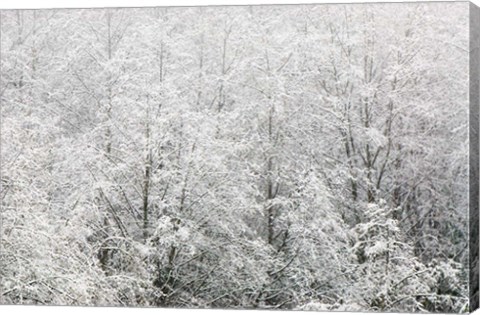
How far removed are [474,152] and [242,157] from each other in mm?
2208

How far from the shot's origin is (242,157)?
12836mm

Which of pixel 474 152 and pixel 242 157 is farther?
pixel 242 157

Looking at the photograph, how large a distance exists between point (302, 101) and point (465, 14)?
5.75 ft

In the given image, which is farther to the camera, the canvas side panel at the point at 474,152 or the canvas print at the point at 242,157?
the canvas print at the point at 242,157

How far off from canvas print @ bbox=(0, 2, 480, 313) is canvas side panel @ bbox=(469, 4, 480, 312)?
0.11ft

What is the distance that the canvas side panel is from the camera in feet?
39.8

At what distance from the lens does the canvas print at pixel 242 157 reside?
483 inches

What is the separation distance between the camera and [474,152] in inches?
482

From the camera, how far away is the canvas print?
12.3 metres

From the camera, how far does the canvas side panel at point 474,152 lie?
477 inches

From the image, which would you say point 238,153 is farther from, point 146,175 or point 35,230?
point 35,230

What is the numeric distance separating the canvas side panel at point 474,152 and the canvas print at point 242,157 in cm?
3

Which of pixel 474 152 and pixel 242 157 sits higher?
pixel 474 152

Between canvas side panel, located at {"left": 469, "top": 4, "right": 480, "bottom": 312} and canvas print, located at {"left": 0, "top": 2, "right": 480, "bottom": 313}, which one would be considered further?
canvas print, located at {"left": 0, "top": 2, "right": 480, "bottom": 313}
